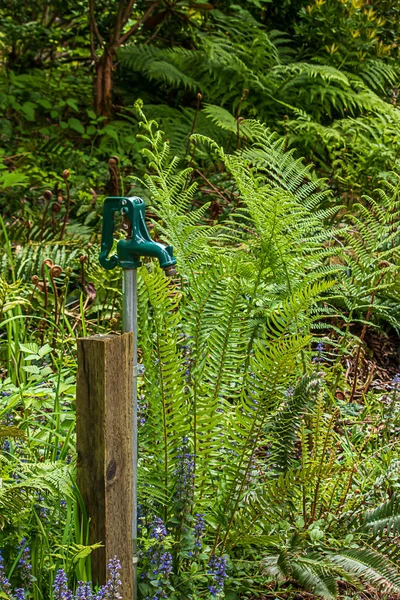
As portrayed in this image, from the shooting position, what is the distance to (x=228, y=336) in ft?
6.48

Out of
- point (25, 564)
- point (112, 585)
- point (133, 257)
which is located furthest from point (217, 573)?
point (133, 257)

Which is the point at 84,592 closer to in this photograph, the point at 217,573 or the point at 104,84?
the point at 217,573

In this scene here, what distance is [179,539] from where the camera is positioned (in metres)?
1.86

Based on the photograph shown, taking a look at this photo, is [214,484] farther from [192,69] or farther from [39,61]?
[39,61]

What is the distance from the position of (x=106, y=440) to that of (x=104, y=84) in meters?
4.90

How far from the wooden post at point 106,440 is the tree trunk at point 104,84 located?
474 cm

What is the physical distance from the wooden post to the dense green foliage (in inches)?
1.7

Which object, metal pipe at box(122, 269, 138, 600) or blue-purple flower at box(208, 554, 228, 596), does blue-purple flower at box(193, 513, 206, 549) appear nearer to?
blue-purple flower at box(208, 554, 228, 596)

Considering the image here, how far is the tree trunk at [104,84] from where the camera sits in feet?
19.5

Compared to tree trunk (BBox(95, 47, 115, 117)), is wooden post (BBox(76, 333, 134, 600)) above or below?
below

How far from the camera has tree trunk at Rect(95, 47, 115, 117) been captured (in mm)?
5949

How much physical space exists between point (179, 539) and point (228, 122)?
3.85m

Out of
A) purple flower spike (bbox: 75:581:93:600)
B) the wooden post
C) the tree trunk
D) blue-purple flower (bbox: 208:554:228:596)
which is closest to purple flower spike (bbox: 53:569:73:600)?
purple flower spike (bbox: 75:581:93:600)

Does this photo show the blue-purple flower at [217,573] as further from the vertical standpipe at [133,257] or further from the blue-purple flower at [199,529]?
the vertical standpipe at [133,257]
